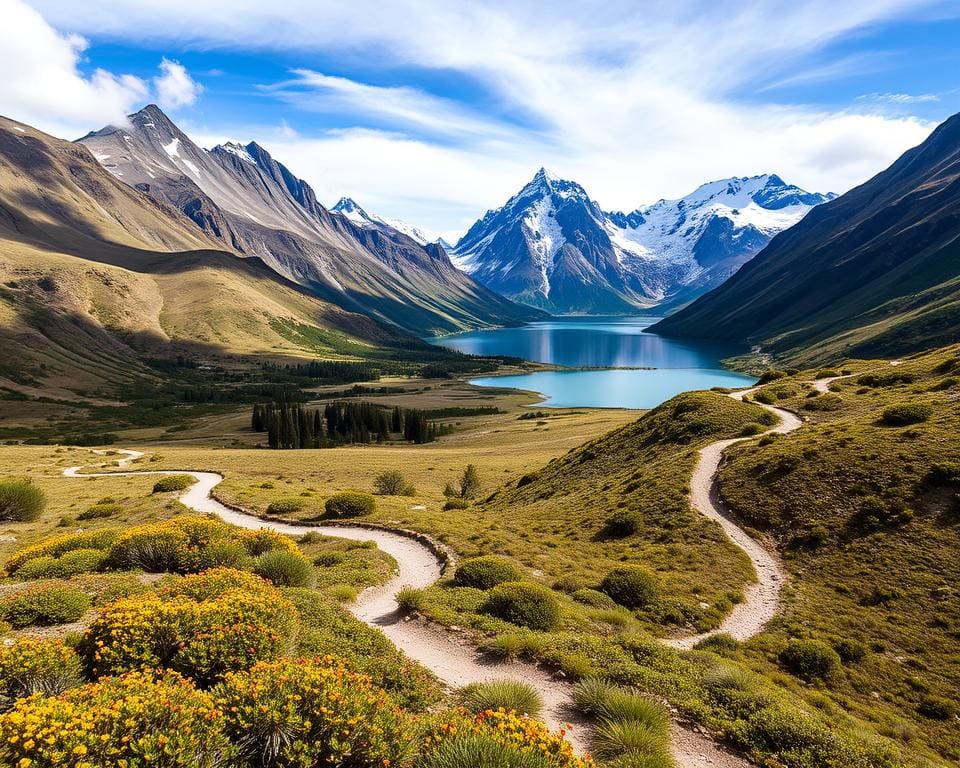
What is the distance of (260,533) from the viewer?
2308 cm

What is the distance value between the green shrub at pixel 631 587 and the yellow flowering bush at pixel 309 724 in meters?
16.2

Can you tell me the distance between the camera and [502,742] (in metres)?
8.11

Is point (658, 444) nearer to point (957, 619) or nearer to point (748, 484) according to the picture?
point (748, 484)

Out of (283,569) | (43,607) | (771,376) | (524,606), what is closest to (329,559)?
(283,569)

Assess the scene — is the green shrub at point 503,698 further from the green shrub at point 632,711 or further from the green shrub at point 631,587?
the green shrub at point 631,587

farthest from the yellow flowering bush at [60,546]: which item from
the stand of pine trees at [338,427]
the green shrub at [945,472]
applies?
the stand of pine trees at [338,427]

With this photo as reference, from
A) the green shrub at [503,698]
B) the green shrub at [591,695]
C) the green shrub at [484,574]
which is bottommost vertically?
Result: the green shrub at [484,574]

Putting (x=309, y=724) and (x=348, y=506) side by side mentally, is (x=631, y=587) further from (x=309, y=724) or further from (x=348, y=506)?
(x=348, y=506)

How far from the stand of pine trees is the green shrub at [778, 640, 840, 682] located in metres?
107

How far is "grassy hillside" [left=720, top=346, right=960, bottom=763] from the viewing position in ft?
58.2

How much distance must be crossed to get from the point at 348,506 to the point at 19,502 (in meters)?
25.2

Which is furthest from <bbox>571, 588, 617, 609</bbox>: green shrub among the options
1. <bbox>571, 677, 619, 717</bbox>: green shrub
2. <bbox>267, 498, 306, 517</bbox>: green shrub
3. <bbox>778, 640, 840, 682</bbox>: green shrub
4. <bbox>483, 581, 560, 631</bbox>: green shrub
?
<bbox>267, 498, 306, 517</bbox>: green shrub

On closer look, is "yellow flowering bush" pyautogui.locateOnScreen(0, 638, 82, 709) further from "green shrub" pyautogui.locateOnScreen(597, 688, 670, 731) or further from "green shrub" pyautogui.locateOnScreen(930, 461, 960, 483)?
"green shrub" pyautogui.locateOnScreen(930, 461, 960, 483)

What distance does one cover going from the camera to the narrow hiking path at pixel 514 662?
12031 millimetres
